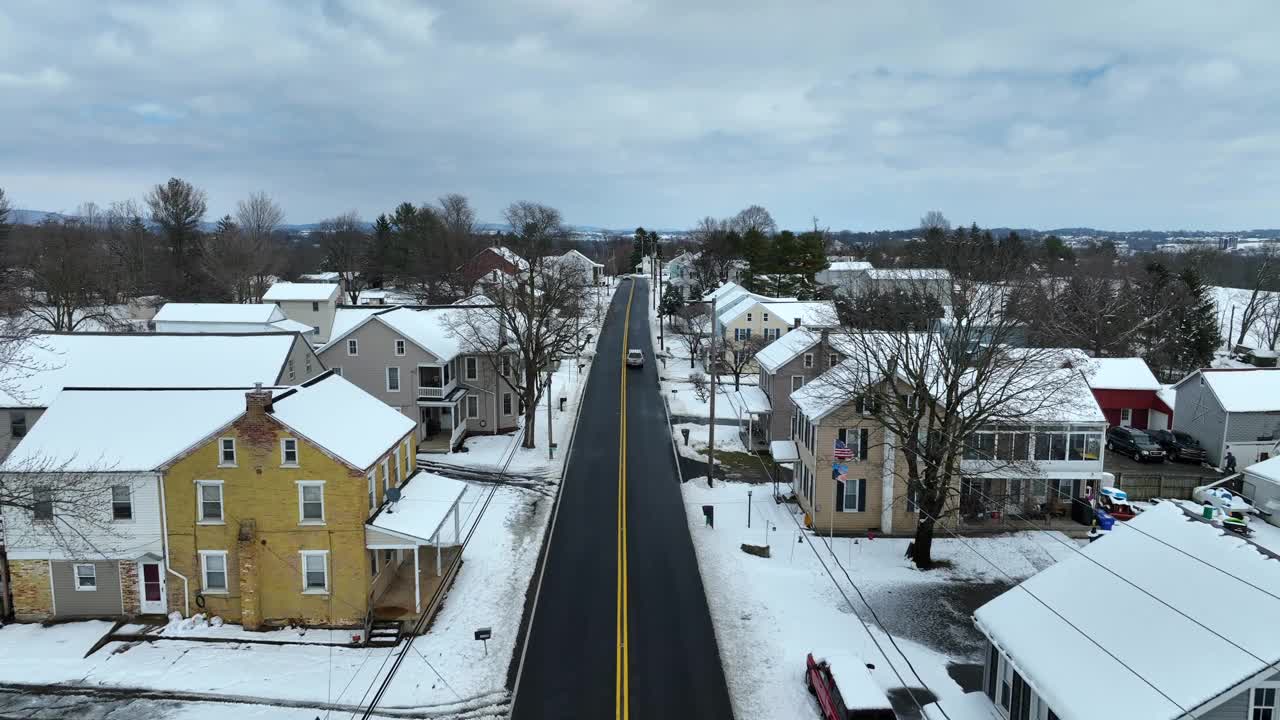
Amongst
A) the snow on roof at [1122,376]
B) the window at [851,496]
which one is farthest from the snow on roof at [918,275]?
the snow on roof at [1122,376]

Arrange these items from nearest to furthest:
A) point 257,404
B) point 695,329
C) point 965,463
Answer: point 257,404
point 965,463
point 695,329

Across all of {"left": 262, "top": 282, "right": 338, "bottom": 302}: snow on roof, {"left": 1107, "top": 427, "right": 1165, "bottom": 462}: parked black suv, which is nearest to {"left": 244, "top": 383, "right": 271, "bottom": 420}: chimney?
{"left": 1107, "top": 427, "right": 1165, "bottom": 462}: parked black suv

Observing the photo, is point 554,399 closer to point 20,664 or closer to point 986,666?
point 20,664

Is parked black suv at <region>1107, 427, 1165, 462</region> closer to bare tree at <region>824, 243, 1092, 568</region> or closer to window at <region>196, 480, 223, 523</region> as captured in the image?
bare tree at <region>824, 243, 1092, 568</region>

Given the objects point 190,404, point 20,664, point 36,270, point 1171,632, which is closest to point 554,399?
point 190,404

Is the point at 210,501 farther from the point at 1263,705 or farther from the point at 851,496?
the point at 1263,705

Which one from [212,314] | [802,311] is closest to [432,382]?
[212,314]

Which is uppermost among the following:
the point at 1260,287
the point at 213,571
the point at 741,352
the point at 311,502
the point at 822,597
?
the point at 1260,287

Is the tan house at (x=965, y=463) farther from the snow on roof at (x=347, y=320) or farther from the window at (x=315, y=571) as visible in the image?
the snow on roof at (x=347, y=320)
